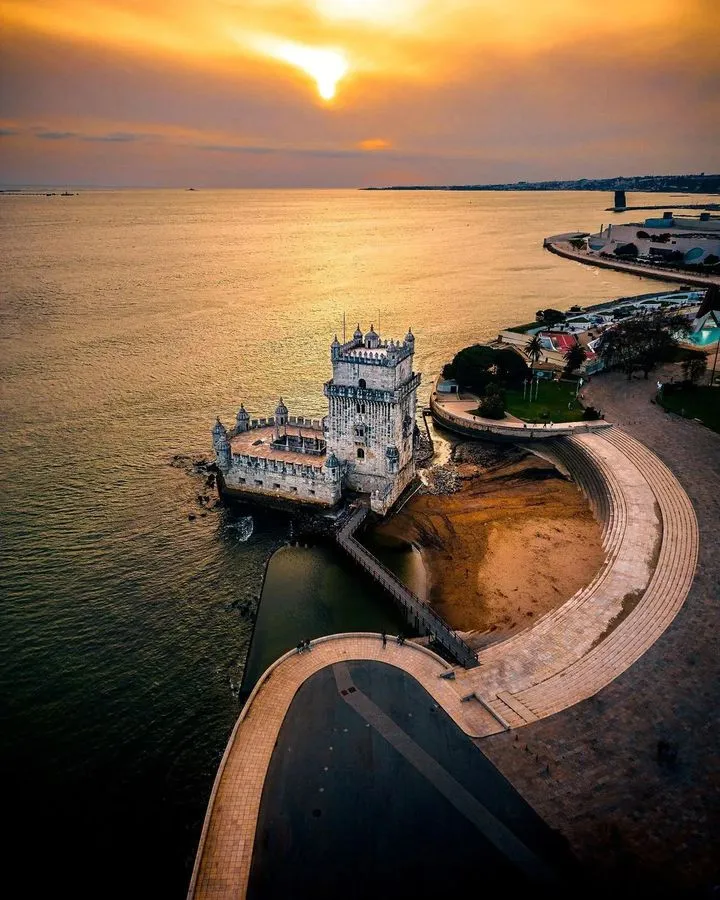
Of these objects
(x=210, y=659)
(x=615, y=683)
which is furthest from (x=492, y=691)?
(x=210, y=659)

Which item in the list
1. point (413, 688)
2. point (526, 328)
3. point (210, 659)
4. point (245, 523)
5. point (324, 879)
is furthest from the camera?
point (526, 328)

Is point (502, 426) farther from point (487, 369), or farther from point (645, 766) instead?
point (645, 766)

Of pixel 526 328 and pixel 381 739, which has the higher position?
pixel 526 328

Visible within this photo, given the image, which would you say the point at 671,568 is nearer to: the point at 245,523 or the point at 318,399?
the point at 245,523

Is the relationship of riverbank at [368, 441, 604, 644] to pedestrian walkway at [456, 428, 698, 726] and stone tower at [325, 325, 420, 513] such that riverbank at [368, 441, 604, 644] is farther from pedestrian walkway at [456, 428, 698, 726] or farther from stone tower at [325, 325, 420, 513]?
stone tower at [325, 325, 420, 513]

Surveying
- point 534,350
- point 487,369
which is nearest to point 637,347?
point 534,350

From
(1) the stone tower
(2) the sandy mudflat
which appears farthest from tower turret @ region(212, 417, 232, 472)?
(2) the sandy mudflat
